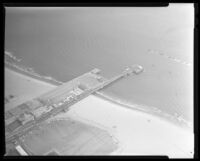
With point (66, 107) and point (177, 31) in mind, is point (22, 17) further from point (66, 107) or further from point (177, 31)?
point (177, 31)

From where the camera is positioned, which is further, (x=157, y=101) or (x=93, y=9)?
(x=93, y=9)

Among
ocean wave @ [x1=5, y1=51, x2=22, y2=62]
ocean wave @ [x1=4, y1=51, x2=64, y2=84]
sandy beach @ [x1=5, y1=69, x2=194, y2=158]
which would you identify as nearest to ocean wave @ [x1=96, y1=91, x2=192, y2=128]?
sandy beach @ [x1=5, y1=69, x2=194, y2=158]

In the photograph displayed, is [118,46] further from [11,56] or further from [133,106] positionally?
[11,56]

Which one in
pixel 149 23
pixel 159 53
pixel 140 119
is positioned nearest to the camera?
pixel 140 119

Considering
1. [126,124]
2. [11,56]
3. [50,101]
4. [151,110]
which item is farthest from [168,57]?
[11,56]

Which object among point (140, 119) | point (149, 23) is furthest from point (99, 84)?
point (149, 23)

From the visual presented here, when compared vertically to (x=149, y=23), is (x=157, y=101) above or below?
below

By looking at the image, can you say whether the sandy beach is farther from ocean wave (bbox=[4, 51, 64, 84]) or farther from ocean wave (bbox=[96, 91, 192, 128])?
ocean wave (bbox=[4, 51, 64, 84])
